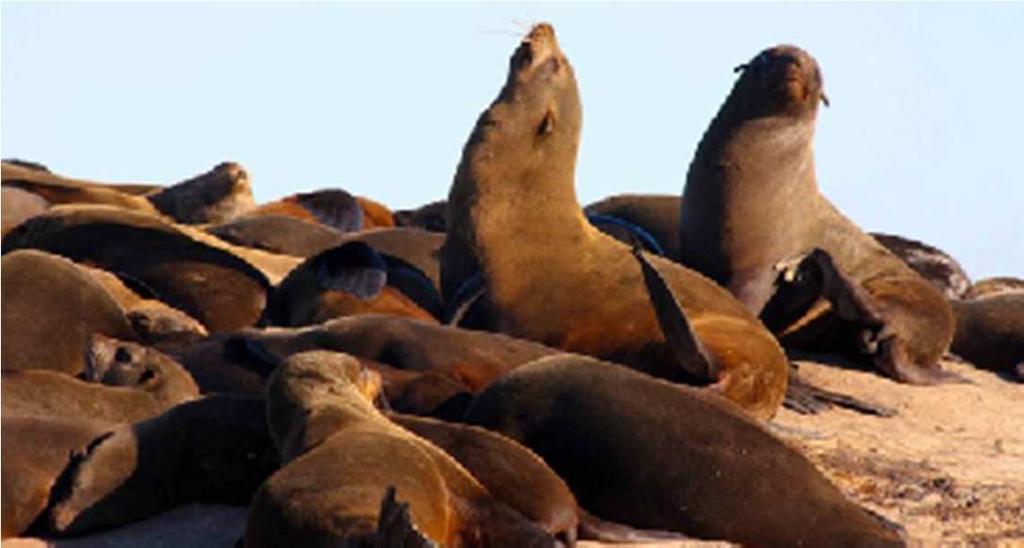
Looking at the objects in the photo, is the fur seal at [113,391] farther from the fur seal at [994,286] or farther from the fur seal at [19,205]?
the fur seal at [994,286]

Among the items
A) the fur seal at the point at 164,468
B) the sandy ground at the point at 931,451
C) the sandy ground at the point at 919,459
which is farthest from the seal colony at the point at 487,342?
the sandy ground at the point at 931,451

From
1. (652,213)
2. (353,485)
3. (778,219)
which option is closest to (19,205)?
(652,213)

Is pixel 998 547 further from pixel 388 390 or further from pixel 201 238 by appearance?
pixel 201 238

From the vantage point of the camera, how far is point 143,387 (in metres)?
A: 7.76

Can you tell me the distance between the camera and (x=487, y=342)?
27.0 feet

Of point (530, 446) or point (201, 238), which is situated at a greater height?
point (530, 446)

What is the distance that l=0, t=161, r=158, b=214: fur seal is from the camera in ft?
44.1

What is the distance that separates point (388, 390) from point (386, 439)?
1.59 meters

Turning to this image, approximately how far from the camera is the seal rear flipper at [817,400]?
373 inches

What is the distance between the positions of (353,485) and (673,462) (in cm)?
146

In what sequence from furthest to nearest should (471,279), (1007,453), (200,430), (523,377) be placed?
1. (471,279)
2. (1007,453)
3. (523,377)
4. (200,430)

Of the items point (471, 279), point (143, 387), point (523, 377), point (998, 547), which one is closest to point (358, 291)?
point (471, 279)

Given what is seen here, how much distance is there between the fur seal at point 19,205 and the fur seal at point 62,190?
0.24 metres

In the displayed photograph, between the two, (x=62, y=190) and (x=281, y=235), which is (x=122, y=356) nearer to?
(x=281, y=235)
